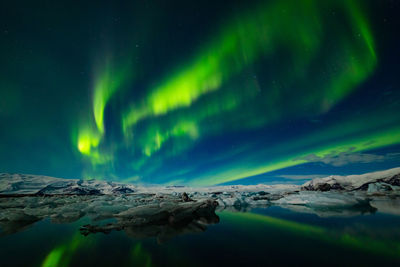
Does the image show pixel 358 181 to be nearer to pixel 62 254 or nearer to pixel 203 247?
pixel 203 247

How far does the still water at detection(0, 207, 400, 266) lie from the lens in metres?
3.03

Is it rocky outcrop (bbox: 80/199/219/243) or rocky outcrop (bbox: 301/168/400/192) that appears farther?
rocky outcrop (bbox: 301/168/400/192)

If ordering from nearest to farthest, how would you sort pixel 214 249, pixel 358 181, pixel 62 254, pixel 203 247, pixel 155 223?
1. pixel 62 254
2. pixel 214 249
3. pixel 203 247
4. pixel 155 223
5. pixel 358 181

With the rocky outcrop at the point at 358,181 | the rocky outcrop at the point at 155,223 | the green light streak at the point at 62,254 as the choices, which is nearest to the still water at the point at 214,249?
the green light streak at the point at 62,254

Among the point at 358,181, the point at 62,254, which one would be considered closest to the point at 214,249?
the point at 62,254

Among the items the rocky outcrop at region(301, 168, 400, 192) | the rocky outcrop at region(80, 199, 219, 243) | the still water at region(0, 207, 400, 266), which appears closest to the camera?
the still water at region(0, 207, 400, 266)

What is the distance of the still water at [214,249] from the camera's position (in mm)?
3025

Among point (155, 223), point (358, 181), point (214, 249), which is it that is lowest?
point (358, 181)

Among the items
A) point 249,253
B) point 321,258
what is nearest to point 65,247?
point 249,253

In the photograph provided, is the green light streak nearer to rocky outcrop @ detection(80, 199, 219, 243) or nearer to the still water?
the still water

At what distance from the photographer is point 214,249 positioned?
3688mm

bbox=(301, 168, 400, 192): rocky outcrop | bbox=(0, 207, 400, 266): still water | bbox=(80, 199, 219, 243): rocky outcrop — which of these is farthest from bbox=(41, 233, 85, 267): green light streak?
bbox=(301, 168, 400, 192): rocky outcrop

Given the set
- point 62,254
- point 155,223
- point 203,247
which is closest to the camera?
point 62,254

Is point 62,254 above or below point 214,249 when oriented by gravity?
above
